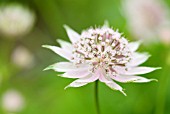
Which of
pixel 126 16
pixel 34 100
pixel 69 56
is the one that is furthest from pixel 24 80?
pixel 69 56

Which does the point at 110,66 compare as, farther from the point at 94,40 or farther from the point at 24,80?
the point at 24,80

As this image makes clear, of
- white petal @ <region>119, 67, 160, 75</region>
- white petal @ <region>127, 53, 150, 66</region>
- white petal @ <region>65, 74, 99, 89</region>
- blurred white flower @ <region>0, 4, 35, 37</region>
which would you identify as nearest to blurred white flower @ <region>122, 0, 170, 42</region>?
blurred white flower @ <region>0, 4, 35, 37</region>

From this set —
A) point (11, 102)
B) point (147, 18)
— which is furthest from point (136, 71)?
point (147, 18)

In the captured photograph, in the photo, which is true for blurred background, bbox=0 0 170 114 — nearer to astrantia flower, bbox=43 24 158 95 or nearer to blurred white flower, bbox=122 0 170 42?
blurred white flower, bbox=122 0 170 42

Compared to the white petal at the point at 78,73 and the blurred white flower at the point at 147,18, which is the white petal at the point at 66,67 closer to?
the white petal at the point at 78,73

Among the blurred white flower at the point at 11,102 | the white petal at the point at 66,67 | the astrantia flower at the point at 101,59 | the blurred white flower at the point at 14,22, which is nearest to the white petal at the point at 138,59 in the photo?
the astrantia flower at the point at 101,59

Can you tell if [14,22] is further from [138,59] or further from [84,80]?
[84,80]
